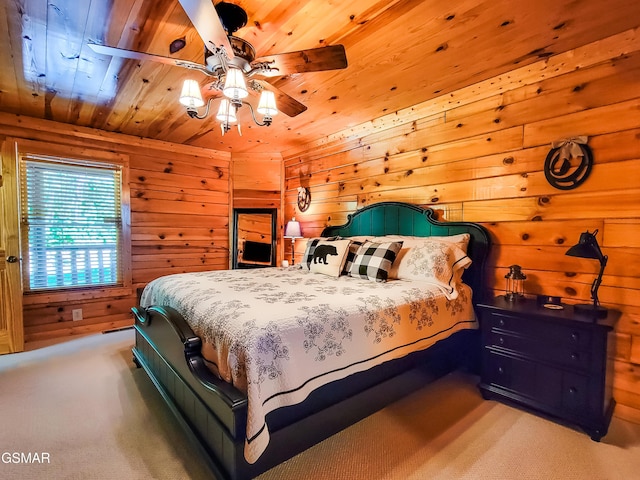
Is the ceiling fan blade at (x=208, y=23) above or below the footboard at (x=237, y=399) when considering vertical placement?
above

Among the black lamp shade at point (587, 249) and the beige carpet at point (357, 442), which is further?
the black lamp shade at point (587, 249)

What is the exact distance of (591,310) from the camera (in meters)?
1.95

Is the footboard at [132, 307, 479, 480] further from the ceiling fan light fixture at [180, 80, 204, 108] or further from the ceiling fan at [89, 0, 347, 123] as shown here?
the ceiling fan at [89, 0, 347, 123]

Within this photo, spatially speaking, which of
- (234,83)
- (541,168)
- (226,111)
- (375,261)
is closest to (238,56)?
(234,83)

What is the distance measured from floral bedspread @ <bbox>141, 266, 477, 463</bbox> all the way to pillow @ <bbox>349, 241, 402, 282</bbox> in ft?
0.34

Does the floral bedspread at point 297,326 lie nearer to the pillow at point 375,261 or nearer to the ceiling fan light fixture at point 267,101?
the pillow at point 375,261

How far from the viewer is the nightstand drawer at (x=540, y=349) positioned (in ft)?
6.03

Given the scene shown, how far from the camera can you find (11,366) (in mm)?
2773

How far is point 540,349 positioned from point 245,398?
6.10 ft

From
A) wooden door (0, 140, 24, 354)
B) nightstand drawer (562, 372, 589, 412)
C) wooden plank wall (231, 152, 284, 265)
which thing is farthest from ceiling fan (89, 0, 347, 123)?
wooden plank wall (231, 152, 284, 265)

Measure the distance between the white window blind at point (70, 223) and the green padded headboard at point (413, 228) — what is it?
2699mm

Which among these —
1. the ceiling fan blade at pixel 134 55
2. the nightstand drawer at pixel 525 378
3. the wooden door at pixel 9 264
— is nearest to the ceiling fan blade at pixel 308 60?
the ceiling fan blade at pixel 134 55

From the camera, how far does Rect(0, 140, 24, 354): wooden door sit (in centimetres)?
309

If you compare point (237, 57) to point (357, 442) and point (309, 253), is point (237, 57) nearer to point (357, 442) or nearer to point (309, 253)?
point (309, 253)
